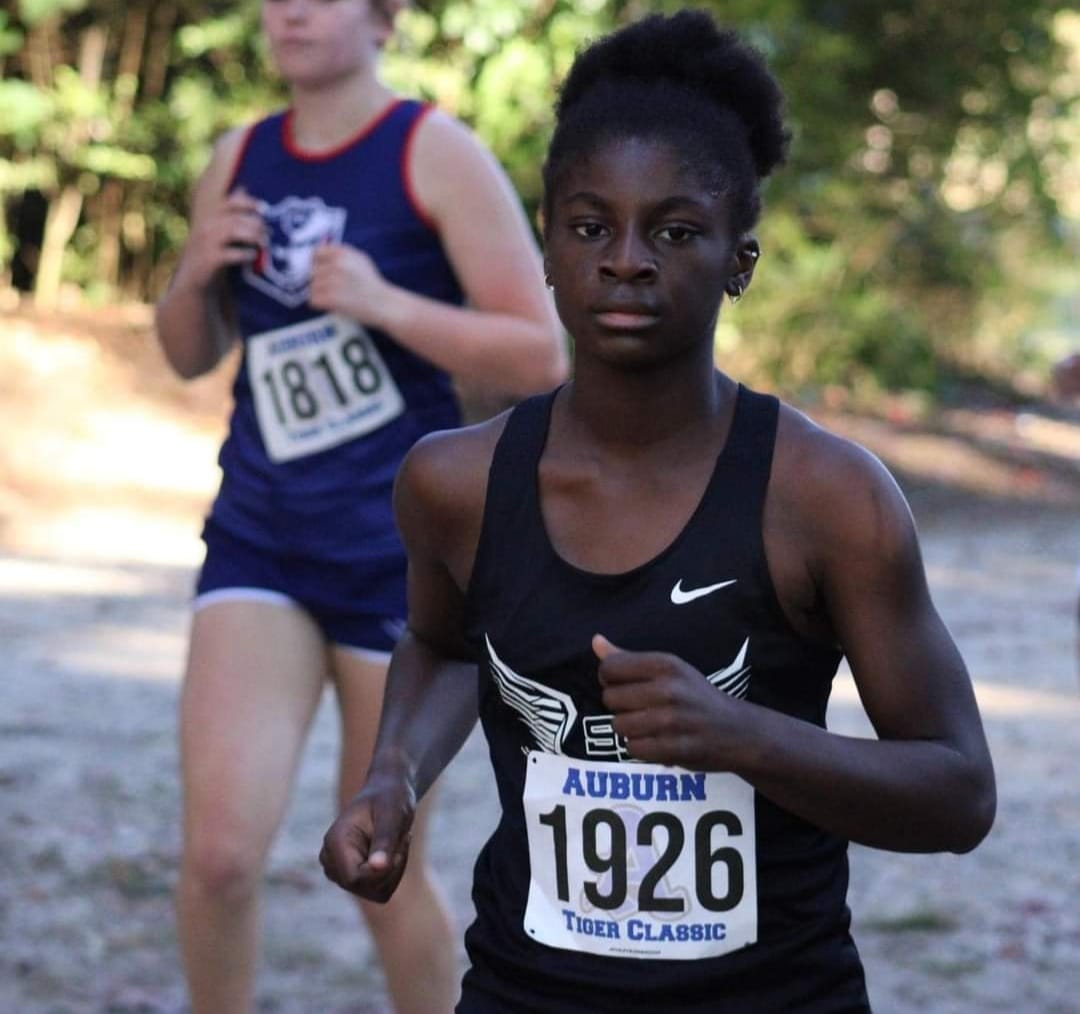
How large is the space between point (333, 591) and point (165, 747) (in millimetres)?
3570

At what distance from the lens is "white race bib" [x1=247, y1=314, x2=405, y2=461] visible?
3.62 meters

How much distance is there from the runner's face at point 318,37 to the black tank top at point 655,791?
1525 mm

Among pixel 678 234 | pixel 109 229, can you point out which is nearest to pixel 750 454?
pixel 678 234

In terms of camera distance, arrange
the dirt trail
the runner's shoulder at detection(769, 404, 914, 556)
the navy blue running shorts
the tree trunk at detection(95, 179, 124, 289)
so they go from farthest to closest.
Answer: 1. the tree trunk at detection(95, 179, 124, 289)
2. the dirt trail
3. the navy blue running shorts
4. the runner's shoulder at detection(769, 404, 914, 556)

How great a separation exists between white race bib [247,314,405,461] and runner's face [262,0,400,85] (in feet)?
1.40

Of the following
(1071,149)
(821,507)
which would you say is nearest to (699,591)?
(821,507)

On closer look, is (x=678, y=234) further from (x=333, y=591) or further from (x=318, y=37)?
(x=318, y=37)

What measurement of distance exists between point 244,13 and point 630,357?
36.6 feet

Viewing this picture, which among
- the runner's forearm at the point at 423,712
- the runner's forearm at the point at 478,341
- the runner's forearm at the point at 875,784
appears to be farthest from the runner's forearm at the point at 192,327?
the runner's forearm at the point at 875,784

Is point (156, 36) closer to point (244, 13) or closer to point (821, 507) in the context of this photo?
point (244, 13)

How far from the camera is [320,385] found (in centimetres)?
362

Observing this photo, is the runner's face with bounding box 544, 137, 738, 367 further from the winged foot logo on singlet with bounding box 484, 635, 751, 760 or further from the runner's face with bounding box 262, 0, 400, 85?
the runner's face with bounding box 262, 0, 400, 85

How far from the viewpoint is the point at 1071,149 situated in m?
15.7

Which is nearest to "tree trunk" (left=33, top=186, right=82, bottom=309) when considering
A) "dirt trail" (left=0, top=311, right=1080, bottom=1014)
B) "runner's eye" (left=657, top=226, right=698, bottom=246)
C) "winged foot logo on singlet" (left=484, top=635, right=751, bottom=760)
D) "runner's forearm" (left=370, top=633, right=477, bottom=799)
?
"dirt trail" (left=0, top=311, right=1080, bottom=1014)
